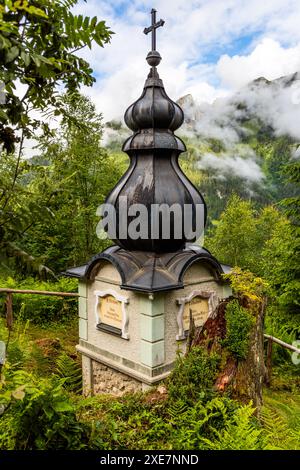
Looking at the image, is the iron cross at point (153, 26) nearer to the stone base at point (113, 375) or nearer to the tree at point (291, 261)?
the tree at point (291, 261)

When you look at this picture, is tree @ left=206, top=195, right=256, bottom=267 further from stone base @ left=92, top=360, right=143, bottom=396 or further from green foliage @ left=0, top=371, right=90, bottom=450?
green foliage @ left=0, top=371, right=90, bottom=450

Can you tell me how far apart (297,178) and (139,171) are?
5.77 m

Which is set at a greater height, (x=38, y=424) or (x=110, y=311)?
(x=38, y=424)

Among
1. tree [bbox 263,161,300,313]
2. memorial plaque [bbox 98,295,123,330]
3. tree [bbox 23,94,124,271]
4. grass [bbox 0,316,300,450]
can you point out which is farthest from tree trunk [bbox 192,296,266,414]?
tree [bbox 23,94,124,271]

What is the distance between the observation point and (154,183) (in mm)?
6344

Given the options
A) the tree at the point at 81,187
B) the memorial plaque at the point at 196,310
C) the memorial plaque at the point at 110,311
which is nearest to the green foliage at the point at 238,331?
the memorial plaque at the point at 196,310

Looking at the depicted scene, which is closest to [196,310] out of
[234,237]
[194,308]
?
[194,308]

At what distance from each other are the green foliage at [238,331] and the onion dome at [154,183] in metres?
2.63

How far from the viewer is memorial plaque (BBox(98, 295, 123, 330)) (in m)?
6.55

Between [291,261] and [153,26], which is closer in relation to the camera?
[153,26]

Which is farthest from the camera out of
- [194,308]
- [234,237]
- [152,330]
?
[234,237]

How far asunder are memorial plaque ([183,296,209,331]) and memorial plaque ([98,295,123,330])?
1.14m

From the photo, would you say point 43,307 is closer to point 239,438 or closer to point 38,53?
point 239,438

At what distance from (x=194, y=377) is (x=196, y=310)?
3076 mm
